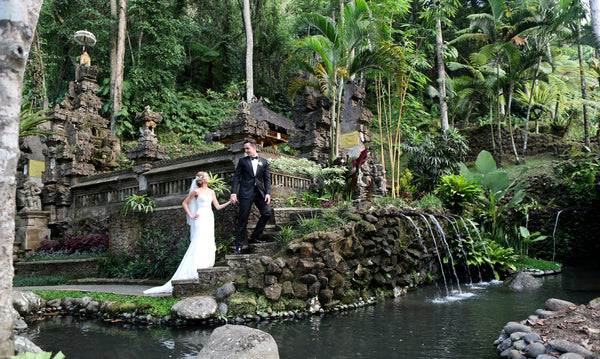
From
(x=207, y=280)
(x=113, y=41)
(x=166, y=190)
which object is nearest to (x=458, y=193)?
(x=207, y=280)

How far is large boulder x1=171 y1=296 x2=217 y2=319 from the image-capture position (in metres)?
5.71

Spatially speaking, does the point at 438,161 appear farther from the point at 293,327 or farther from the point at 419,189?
the point at 293,327

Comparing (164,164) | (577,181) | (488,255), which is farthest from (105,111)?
(577,181)

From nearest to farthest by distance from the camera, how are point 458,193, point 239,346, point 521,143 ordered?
1. point 239,346
2. point 458,193
3. point 521,143

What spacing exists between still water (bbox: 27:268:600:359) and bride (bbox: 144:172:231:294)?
1.42m

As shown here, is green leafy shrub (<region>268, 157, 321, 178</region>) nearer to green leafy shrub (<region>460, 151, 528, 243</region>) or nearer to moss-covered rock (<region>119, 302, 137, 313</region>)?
moss-covered rock (<region>119, 302, 137, 313</region>)

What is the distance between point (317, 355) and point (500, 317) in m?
3.14

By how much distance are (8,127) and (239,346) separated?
9.38 ft

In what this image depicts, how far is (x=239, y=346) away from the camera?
3.96 m

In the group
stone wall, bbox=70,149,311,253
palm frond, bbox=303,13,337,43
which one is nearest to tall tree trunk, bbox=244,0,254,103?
palm frond, bbox=303,13,337,43

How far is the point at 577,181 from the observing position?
12.7 meters

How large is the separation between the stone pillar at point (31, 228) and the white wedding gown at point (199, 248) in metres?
7.38

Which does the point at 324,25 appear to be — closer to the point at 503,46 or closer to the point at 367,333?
the point at 367,333

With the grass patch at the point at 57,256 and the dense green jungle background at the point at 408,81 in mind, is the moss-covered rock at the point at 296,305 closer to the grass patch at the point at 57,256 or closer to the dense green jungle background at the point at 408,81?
the dense green jungle background at the point at 408,81
